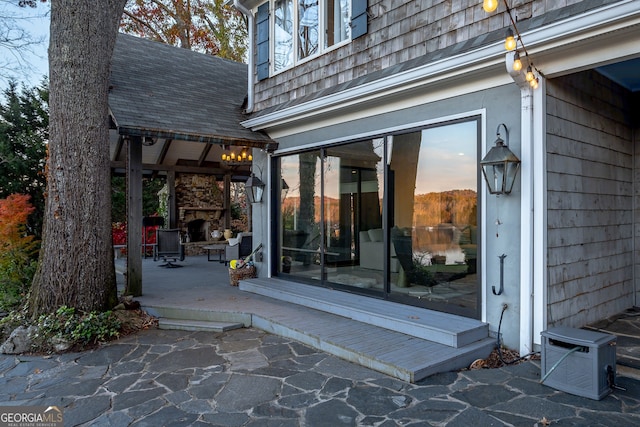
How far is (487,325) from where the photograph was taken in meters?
4.02

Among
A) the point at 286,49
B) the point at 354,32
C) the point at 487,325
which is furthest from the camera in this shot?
the point at 286,49

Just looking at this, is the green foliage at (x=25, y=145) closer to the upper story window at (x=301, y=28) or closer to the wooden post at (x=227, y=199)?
the wooden post at (x=227, y=199)

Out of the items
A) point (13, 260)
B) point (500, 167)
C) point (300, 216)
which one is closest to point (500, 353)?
point (500, 167)

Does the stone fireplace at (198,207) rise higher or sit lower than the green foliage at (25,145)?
lower

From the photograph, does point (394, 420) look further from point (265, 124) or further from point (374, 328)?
point (265, 124)

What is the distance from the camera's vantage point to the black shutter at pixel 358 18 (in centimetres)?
516

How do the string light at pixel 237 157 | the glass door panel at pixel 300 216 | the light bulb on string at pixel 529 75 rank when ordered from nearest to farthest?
the light bulb on string at pixel 529 75, the glass door panel at pixel 300 216, the string light at pixel 237 157

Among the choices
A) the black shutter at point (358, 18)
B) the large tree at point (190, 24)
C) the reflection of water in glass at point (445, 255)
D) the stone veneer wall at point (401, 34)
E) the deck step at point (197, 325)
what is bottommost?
the deck step at point (197, 325)

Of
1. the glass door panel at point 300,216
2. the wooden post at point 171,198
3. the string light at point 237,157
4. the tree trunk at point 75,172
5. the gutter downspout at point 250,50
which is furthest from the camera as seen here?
the wooden post at point 171,198

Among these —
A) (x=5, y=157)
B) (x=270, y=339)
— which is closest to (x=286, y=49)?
(x=270, y=339)

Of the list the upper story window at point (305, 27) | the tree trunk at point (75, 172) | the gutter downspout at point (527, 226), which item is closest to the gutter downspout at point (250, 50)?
the upper story window at point (305, 27)

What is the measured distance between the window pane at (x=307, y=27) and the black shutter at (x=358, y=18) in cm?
80

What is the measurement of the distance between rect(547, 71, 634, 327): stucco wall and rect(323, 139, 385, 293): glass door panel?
1921 millimetres

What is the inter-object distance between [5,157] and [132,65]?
5191mm
